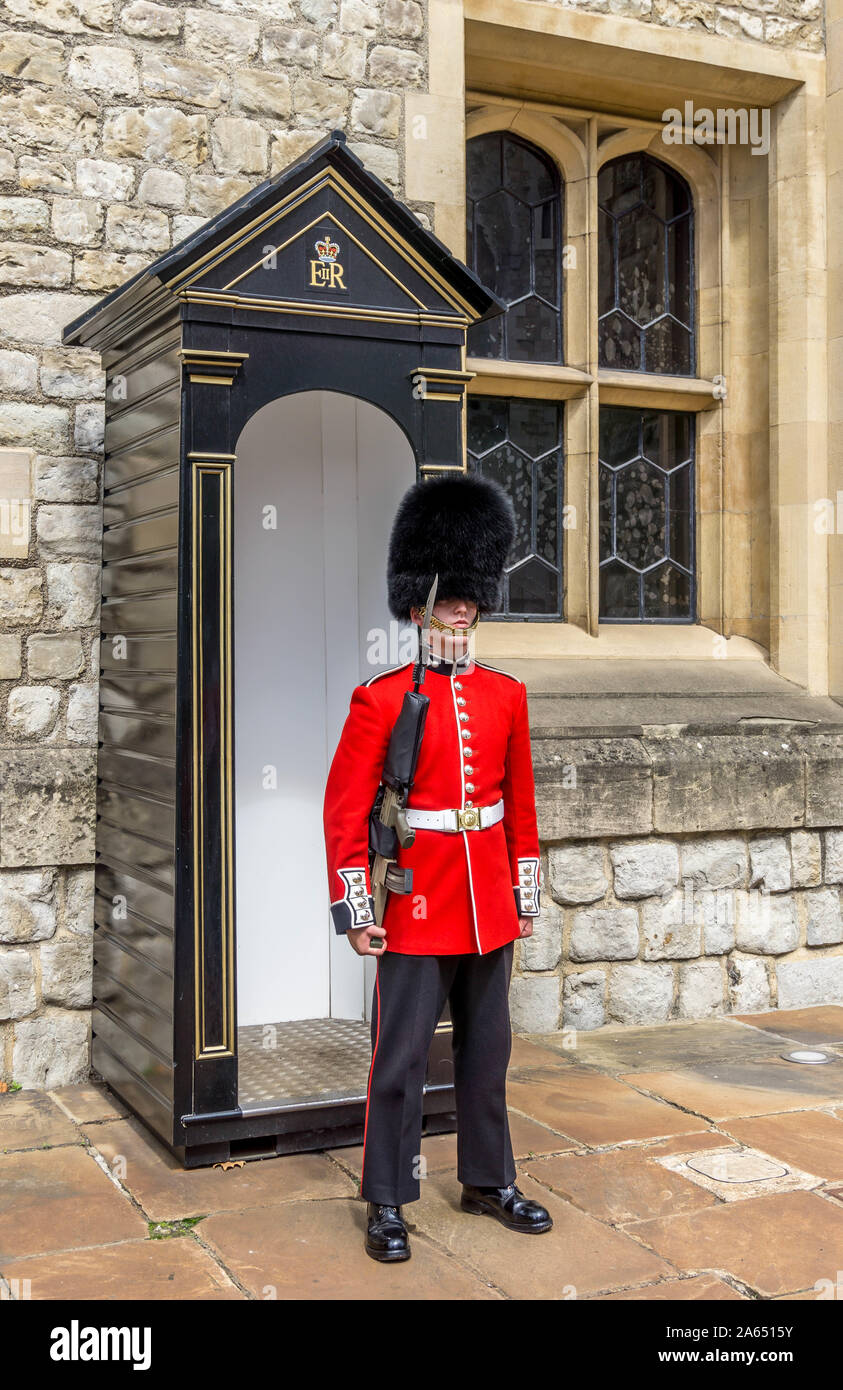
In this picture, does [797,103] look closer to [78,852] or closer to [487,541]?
[487,541]

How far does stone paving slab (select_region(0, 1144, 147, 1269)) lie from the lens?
2959 mm

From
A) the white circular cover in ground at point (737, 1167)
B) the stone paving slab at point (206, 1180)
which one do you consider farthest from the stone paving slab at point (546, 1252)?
the white circular cover in ground at point (737, 1167)

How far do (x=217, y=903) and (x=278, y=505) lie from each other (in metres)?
1.38

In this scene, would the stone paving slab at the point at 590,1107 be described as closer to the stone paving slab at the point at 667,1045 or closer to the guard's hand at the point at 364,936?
the stone paving slab at the point at 667,1045

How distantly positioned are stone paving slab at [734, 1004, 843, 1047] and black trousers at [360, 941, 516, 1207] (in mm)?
1887

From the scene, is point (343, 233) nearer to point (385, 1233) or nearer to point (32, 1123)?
point (385, 1233)

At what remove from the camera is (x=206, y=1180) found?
3344 mm

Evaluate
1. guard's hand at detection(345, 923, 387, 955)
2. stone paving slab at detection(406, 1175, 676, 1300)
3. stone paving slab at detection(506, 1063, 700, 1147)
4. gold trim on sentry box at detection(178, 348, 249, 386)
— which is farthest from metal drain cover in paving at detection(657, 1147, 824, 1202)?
gold trim on sentry box at detection(178, 348, 249, 386)

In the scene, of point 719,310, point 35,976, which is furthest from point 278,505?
point 719,310

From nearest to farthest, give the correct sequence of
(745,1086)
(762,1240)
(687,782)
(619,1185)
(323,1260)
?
(323,1260) → (762,1240) → (619,1185) → (745,1086) → (687,782)

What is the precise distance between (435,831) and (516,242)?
298 cm

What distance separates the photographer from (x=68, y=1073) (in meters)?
4.14

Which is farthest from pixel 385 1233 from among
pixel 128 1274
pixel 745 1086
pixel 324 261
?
pixel 324 261

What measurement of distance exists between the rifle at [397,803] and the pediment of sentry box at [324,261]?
0.96 metres
